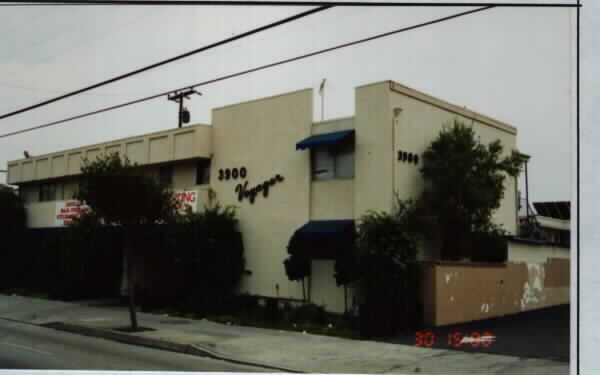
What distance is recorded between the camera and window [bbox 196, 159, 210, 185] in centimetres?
2552

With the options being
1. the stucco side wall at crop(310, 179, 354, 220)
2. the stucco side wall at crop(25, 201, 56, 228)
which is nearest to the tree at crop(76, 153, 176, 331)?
the stucco side wall at crop(310, 179, 354, 220)

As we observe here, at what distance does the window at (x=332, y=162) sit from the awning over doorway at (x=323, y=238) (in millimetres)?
1616

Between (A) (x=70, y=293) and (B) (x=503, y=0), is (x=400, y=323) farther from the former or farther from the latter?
(A) (x=70, y=293)

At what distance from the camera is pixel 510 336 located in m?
17.5

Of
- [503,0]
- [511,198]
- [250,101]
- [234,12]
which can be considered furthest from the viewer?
[511,198]

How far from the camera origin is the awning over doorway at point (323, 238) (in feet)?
65.7

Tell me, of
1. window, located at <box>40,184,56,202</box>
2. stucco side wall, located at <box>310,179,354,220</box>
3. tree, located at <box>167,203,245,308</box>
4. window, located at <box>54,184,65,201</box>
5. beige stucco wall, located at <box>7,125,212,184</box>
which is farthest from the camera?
window, located at <box>40,184,56,202</box>

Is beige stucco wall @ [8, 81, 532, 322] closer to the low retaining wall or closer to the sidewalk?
the low retaining wall

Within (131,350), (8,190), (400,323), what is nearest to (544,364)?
(400,323)

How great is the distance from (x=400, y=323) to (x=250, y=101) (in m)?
9.96

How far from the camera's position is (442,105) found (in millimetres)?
22125

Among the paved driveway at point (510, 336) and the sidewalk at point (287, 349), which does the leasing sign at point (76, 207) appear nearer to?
the sidewalk at point (287, 349)

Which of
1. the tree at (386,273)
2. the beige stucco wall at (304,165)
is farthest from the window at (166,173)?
the tree at (386,273)

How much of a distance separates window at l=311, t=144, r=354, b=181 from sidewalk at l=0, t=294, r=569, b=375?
5.69m
